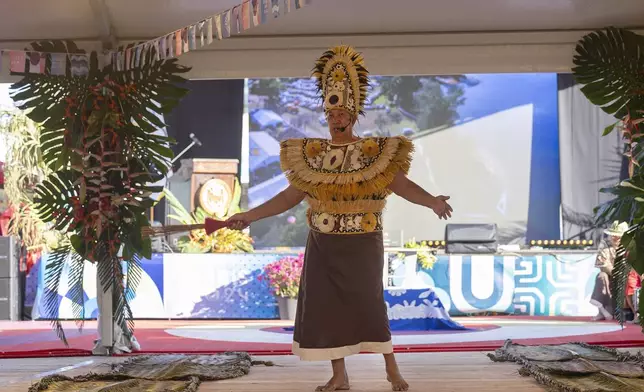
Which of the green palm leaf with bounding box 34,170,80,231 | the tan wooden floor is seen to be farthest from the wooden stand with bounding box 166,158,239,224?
the tan wooden floor

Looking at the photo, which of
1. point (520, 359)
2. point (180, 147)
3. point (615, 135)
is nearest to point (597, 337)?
point (520, 359)

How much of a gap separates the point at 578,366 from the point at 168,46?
3040 millimetres

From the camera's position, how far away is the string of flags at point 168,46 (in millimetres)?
5065

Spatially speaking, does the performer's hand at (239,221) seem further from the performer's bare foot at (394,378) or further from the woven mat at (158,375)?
the performer's bare foot at (394,378)

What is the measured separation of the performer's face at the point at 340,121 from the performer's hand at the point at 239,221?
573 millimetres

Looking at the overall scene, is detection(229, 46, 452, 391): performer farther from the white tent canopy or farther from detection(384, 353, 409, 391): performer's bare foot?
the white tent canopy

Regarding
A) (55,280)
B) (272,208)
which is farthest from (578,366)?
(55,280)

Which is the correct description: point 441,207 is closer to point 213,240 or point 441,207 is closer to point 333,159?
point 333,159

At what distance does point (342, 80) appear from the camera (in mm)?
4137

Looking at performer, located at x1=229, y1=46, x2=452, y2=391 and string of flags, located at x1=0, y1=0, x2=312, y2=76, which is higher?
string of flags, located at x1=0, y1=0, x2=312, y2=76

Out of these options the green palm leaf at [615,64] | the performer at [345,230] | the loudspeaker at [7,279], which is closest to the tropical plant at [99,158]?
the performer at [345,230]

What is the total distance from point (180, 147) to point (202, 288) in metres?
4.38

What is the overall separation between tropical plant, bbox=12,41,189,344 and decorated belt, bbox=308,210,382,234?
195 cm

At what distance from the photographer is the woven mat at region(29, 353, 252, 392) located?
407 cm
